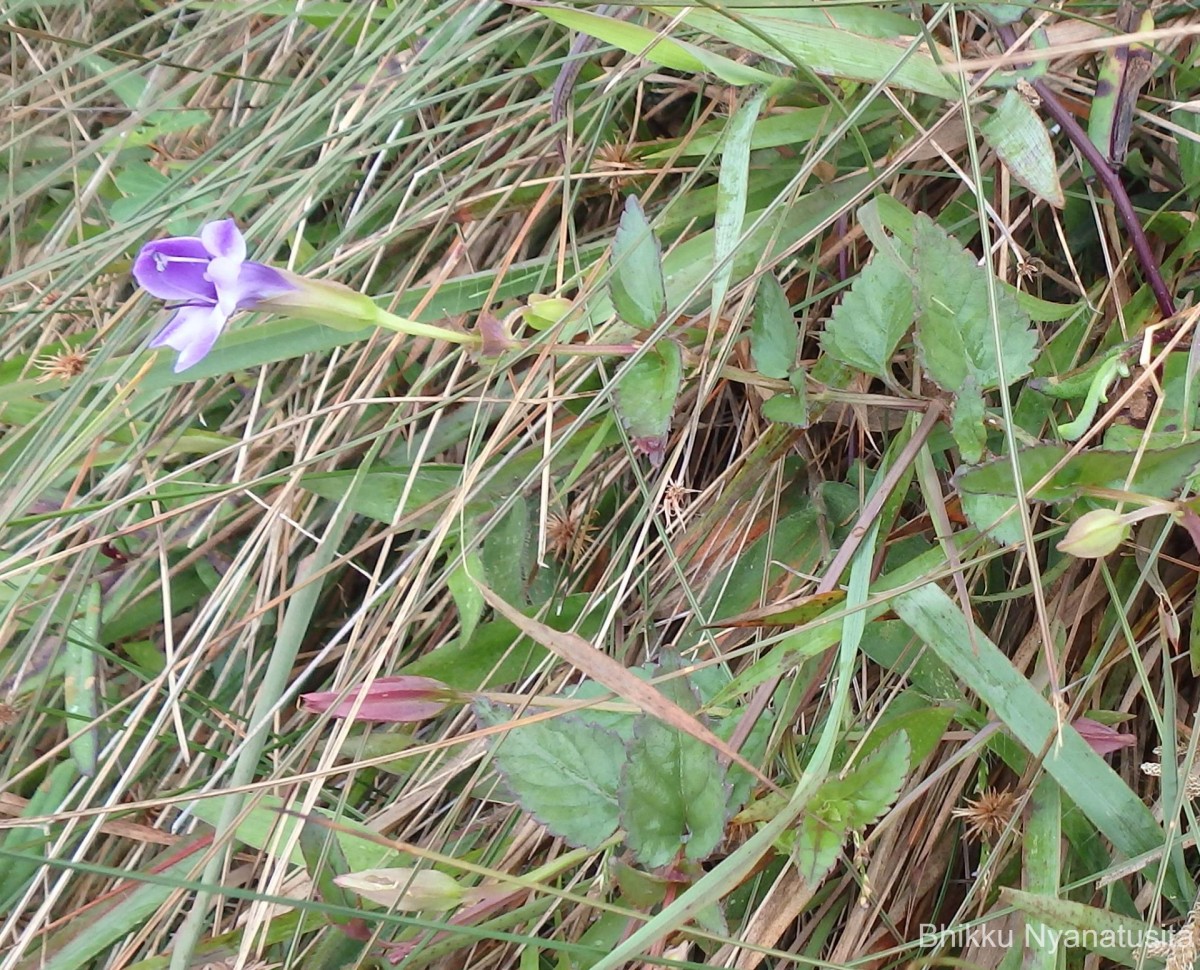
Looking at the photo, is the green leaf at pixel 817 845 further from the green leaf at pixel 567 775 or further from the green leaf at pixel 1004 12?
the green leaf at pixel 1004 12

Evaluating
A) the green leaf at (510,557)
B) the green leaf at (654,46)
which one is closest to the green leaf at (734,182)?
the green leaf at (654,46)

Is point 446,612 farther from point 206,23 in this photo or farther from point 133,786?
point 206,23

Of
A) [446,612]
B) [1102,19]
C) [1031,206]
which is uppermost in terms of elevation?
[1102,19]

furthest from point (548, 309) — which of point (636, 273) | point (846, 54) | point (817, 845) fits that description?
point (817, 845)

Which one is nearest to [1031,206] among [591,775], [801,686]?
[801,686]

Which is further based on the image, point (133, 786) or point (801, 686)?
point (133, 786)

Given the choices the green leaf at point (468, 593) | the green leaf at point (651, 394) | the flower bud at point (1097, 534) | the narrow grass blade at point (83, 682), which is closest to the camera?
the flower bud at point (1097, 534)

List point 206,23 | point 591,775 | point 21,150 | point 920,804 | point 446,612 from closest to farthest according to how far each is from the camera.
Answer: point 591,775 < point 920,804 < point 446,612 < point 206,23 < point 21,150
